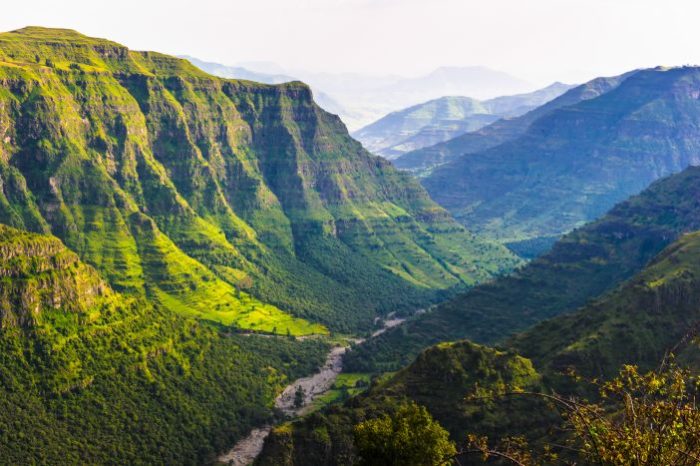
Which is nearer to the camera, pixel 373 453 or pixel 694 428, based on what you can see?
pixel 694 428

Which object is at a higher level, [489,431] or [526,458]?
[526,458]

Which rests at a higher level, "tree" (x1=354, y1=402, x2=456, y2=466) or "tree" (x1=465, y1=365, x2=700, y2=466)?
"tree" (x1=465, y1=365, x2=700, y2=466)

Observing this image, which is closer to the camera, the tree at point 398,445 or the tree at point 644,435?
the tree at point 644,435

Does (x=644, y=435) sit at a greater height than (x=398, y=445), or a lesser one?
greater

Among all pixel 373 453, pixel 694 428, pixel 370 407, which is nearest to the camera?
pixel 694 428

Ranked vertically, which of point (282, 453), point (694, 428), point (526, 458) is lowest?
point (282, 453)

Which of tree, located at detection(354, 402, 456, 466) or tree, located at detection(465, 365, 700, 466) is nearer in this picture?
tree, located at detection(465, 365, 700, 466)

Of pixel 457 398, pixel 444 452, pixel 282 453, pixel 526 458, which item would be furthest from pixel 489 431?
pixel 526 458

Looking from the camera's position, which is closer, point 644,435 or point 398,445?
point 644,435

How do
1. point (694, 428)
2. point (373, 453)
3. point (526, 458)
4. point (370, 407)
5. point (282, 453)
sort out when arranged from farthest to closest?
1. point (370, 407)
2. point (282, 453)
3. point (373, 453)
4. point (526, 458)
5. point (694, 428)

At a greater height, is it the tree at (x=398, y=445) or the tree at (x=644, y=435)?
the tree at (x=644, y=435)

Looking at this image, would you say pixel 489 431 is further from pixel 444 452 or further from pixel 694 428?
pixel 694 428
